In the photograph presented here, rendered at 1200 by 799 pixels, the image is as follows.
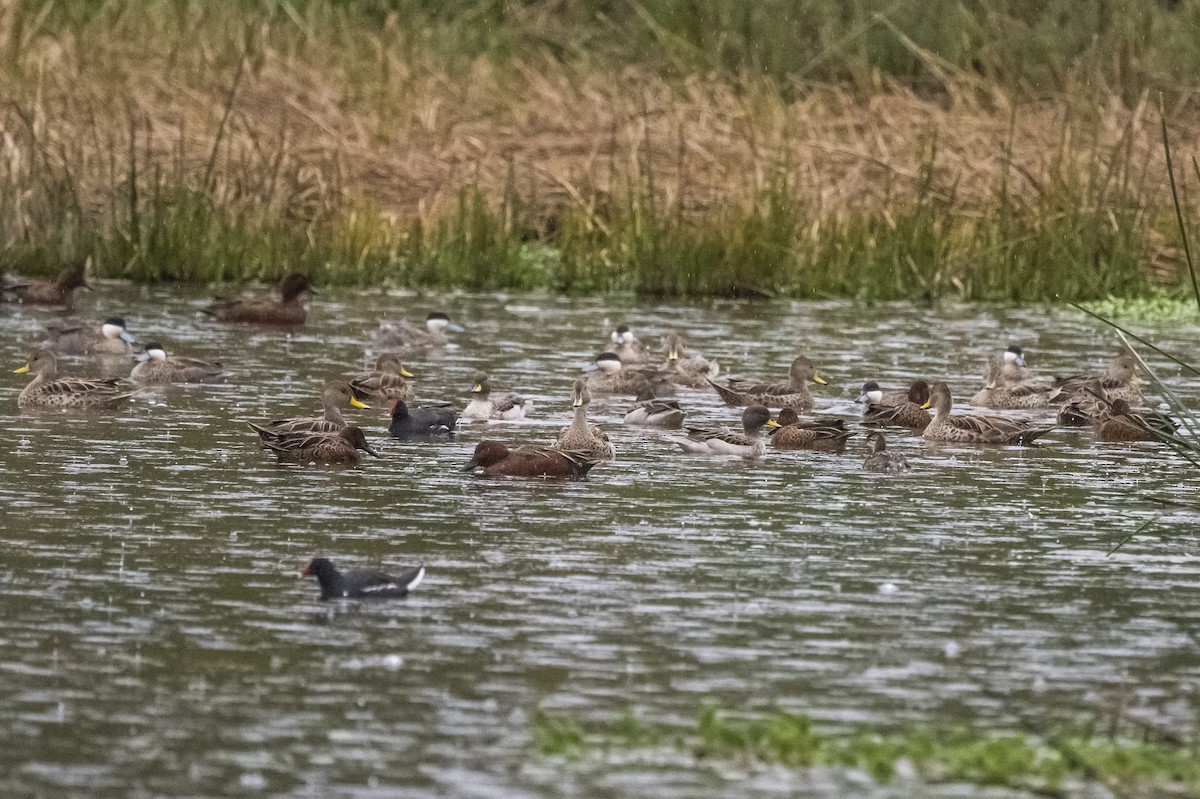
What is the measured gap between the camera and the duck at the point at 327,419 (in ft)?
44.8

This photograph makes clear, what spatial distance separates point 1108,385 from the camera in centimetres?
1705

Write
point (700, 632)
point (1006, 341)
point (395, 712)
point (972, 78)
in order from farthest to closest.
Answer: point (972, 78) → point (1006, 341) → point (700, 632) → point (395, 712)

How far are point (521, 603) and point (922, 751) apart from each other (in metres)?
2.64

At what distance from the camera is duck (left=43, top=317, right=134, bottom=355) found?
1881 centimetres

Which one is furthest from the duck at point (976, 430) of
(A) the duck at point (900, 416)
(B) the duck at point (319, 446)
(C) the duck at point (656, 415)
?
(B) the duck at point (319, 446)

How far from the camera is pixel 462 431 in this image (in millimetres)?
15086

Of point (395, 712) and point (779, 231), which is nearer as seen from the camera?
point (395, 712)

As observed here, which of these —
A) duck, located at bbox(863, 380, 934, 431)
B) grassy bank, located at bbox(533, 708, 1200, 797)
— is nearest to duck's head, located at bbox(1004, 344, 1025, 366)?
duck, located at bbox(863, 380, 934, 431)

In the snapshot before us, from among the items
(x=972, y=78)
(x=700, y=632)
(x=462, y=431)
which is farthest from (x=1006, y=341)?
(x=700, y=632)

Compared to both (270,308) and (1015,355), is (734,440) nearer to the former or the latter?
(1015,355)

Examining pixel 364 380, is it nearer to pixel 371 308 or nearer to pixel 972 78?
pixel 371 308

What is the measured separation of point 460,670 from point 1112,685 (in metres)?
2.42

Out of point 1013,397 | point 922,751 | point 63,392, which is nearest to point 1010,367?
point 1013,397

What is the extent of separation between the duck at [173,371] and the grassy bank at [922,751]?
384 inches
